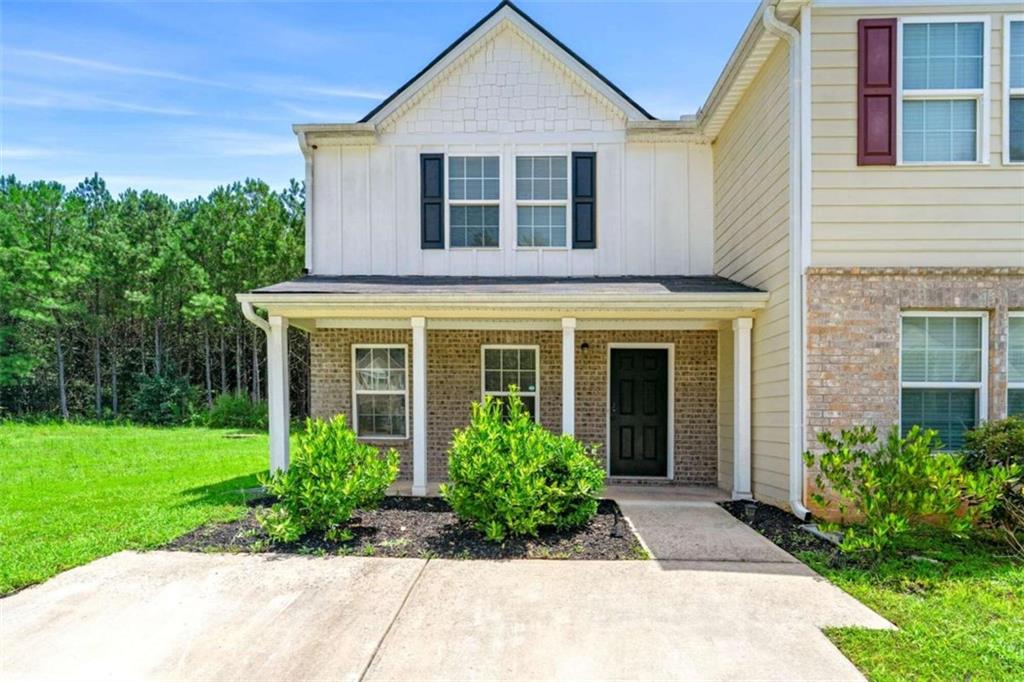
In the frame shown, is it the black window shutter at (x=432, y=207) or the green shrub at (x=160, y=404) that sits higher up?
the black window shutter at (x=432, y=207)

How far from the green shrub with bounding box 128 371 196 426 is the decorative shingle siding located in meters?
16.1

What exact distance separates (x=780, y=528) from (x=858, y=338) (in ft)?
6.84

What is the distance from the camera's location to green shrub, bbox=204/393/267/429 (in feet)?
64.4

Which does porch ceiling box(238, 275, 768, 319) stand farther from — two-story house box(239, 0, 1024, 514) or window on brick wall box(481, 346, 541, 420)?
window on brick wall box(481, 346, 541, 420)

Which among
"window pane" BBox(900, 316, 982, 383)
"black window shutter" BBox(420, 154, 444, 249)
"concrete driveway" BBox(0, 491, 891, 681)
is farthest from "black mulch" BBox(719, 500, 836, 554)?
"black window shutter" BBox(420, 154, 444, 249)

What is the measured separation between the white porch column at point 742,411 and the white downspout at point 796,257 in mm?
1032

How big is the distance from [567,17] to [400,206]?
3.86 meters

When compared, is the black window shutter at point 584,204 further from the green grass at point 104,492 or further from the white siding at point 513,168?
the green grass at point 104,492

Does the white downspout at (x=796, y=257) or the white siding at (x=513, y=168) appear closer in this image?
the white downspout at (x=796, y=257)

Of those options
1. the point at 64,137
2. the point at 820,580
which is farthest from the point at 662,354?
the point at 64,137

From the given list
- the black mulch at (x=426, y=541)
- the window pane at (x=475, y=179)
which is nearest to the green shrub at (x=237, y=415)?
the window pane at (x=475, y=179)

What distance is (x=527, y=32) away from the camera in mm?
8750

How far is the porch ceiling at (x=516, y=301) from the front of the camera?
23.0 ft

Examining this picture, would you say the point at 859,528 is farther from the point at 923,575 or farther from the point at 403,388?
the point at 403,388
